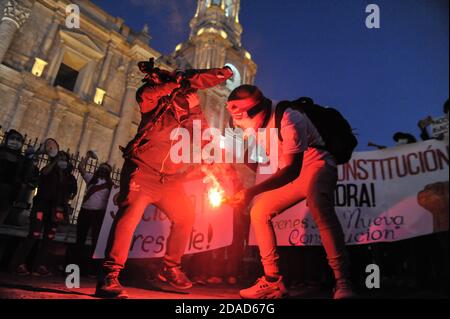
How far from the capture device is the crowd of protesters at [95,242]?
172 inches

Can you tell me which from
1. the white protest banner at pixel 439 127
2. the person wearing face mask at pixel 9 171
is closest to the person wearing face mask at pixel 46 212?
the person wearing face mask at pixel 9 171

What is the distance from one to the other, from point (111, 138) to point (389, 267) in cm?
1728

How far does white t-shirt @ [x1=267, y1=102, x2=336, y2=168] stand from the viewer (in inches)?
113

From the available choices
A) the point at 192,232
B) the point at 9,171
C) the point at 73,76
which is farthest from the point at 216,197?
the point at 73,76

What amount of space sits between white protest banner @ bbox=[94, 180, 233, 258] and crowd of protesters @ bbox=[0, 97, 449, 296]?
0.27 m

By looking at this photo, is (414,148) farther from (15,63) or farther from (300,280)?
(15,63)

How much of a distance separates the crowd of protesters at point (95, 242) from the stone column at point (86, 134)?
37.9ft

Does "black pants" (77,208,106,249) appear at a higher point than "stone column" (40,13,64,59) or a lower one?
lower

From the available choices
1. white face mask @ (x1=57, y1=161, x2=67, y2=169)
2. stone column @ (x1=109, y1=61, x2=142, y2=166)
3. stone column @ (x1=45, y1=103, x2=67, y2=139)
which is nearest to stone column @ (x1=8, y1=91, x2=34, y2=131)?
stone column @ (x1=45, y1=103, x2=67, y2=139)

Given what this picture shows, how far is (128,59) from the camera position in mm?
20562

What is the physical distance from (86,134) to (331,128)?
56.1 ft

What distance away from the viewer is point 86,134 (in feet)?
56.2

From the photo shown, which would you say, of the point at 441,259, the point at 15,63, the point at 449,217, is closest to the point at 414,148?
the point at 449,217

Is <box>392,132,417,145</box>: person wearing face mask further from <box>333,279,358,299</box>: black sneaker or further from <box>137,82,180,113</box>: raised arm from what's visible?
<box>137,82,180,113</box>: raised arm
